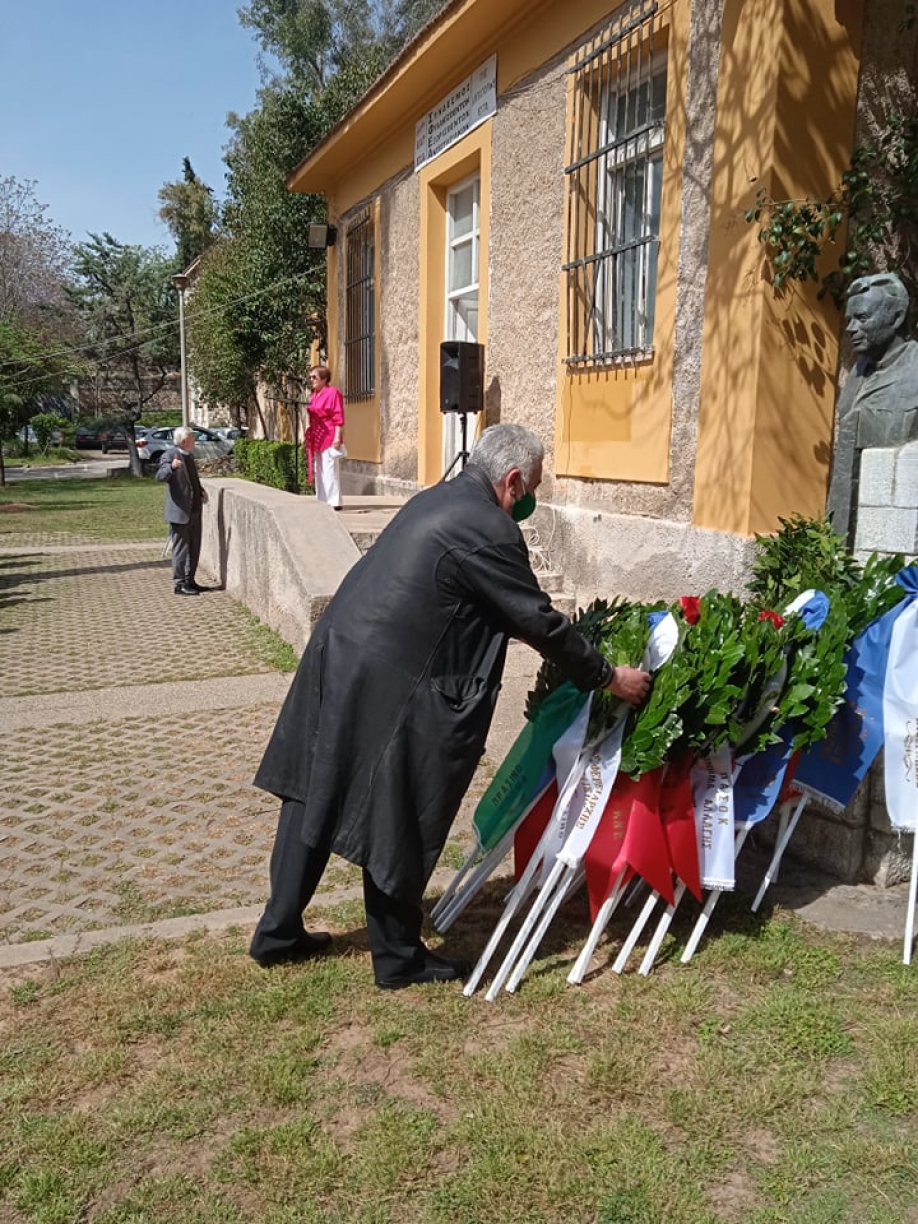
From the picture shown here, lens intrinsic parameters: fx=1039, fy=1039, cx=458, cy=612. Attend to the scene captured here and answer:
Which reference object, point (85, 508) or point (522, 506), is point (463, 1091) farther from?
point (85, 508)

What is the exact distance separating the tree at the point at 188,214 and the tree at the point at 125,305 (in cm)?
338

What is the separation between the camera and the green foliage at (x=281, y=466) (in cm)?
1931

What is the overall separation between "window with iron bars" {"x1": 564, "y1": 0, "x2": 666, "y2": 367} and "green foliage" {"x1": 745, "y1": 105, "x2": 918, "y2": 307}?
1.42 meters

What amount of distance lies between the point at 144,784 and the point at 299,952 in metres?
2.18

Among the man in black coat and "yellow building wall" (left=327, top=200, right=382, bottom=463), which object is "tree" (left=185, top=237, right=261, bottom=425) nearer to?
"yellow building wall" (left=327, top=200, right=382, bottom=463)

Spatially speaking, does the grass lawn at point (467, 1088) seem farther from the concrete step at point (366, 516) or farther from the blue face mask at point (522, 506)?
the concrete step at point (366, 516)

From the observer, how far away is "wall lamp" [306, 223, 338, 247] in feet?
48.8

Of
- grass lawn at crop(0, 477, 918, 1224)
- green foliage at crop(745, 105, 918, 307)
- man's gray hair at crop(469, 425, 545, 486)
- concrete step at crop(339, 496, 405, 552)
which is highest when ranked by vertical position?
green foliage at crop(745, 105, 918, 307)

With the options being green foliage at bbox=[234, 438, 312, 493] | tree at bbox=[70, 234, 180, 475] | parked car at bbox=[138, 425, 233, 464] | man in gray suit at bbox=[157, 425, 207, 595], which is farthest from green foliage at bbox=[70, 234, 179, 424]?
man in gray suit at bbox=[157, 425, 207, 595]

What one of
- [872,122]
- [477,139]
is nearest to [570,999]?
[872,122]

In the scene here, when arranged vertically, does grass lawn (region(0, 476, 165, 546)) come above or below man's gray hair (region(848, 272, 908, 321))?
below

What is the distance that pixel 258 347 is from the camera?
22.7 metres

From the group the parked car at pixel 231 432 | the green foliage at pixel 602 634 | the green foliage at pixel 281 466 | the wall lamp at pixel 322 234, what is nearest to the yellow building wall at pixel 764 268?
the green foliage at pixel 602 634

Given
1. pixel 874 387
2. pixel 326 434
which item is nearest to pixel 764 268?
pixel 874 387
